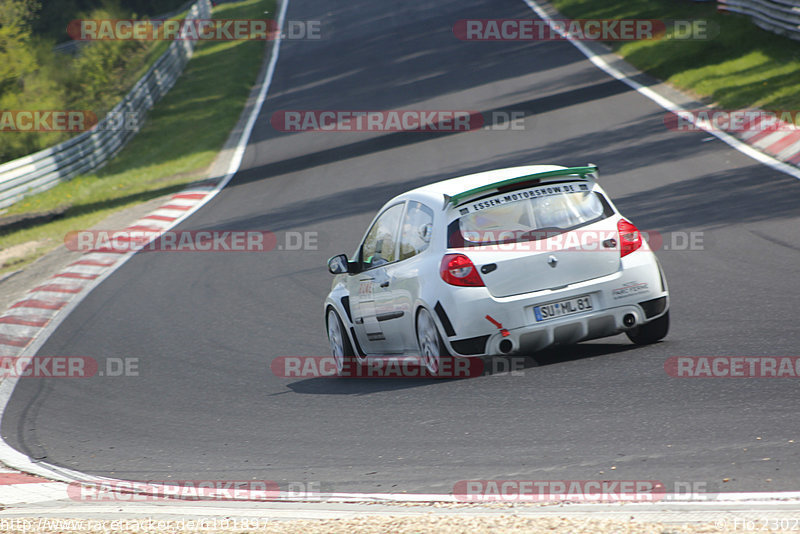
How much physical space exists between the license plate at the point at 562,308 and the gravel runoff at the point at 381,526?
3112 mm

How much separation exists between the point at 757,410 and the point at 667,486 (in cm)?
145

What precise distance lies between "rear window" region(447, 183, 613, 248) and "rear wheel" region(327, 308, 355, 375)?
84.1 inches

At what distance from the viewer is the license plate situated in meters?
8.34

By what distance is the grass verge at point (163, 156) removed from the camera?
74.9ft

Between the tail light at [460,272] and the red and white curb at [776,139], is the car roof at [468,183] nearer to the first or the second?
the tail light at [460,272]

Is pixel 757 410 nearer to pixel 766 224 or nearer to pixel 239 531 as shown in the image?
pixel 239 531

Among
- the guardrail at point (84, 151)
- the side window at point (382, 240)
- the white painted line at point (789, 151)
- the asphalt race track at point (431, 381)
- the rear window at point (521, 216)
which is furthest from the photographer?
the guardrail at point (84, 151)

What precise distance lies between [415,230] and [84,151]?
73.1 ft

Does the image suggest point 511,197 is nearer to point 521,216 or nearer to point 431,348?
point 521,216

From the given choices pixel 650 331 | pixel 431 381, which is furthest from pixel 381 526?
pixel 650 331

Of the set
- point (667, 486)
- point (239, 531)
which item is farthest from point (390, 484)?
point (667, 486)

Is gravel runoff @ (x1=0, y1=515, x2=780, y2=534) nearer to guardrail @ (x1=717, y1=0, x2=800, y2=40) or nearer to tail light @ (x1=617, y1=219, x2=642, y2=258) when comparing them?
tail light @ (x1=617, y1=219, x2=642, y2=258)

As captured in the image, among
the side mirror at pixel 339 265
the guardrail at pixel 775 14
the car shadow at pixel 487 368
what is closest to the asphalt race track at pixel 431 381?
the car shadow at pixel 487 368

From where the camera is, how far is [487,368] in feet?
29.8
